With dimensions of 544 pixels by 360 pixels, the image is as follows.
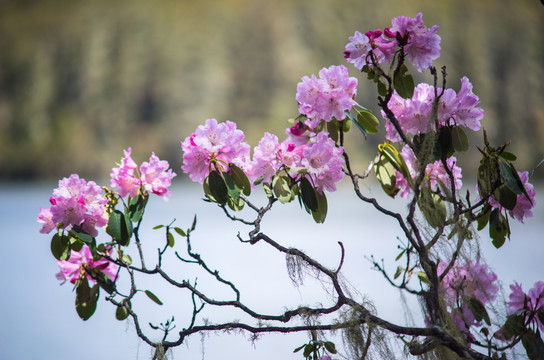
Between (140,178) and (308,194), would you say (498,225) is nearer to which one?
(308,194)

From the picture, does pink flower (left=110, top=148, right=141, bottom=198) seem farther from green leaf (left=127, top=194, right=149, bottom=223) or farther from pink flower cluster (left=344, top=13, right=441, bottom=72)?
pink flower cluster (left=344, top=13, right=441, bottom=72)

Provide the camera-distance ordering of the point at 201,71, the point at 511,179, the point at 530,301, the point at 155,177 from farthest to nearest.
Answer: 1. the point at 201,71
2. the point at 155,177
3. the point at 530,301
4. the point at 511,179

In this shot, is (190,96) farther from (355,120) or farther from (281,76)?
(355,120)

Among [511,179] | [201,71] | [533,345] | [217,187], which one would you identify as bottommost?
[533,345]

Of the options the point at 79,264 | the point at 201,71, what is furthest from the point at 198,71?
the point at 79,264

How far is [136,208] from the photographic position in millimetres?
902

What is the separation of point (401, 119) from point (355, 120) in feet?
0.23

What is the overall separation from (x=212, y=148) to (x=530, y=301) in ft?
1.65

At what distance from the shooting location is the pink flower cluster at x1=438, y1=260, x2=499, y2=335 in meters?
0.80

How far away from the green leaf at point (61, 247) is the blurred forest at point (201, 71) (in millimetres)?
19440

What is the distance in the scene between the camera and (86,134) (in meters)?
23.8

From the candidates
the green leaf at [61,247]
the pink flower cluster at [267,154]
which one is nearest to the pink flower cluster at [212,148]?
the pink flower cluster at [267,154]

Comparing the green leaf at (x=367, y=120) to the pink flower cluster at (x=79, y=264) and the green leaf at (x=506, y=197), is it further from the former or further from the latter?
the pink flower cluster at (x=79, y=264)

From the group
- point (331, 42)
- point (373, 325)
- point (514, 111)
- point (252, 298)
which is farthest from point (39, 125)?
point (373, 325)
